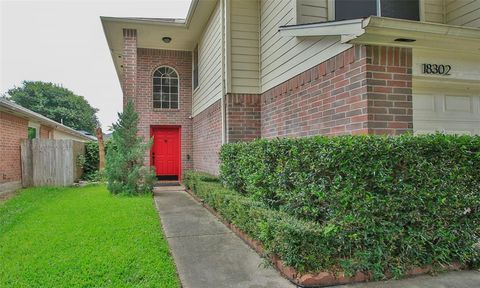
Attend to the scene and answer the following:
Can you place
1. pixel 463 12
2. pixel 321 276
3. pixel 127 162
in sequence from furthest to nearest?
pixel 127 162 < pixel 463 12 < pixel 321 276

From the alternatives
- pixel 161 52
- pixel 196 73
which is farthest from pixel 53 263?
pixel 161 52

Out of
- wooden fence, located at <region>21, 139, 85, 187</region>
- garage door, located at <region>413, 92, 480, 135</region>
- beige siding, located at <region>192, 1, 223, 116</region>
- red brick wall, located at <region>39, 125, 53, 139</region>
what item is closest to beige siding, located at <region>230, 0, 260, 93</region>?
beige siding, located at <region>192, 1, 223, 116</region>

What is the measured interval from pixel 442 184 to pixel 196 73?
922 cm

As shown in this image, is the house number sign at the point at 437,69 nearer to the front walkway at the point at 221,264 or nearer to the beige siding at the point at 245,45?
the front walkway at the point at 221,264

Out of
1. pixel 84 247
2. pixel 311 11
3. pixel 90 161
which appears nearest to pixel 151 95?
pixel 90 161

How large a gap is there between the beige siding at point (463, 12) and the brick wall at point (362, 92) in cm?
222

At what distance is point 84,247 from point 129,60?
23.8 ft

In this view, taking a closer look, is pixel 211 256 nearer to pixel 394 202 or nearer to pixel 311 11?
pixel 394 202

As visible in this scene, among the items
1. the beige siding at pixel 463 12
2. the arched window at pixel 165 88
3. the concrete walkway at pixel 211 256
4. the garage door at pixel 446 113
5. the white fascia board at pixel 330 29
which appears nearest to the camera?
the concrete walkway at pixel 211 256

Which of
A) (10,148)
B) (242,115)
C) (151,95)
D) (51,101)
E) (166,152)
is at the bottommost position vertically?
(166,152)

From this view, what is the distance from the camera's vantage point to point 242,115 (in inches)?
278

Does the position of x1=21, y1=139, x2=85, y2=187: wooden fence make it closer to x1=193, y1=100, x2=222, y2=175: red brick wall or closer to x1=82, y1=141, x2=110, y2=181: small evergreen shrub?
x1=82, y1=141, x2=110, y2=181: small evergreen shrub

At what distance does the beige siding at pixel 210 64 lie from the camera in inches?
299

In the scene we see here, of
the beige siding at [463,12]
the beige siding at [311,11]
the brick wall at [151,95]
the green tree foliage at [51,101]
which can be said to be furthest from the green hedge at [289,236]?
the green tree foliage at [51,101]
